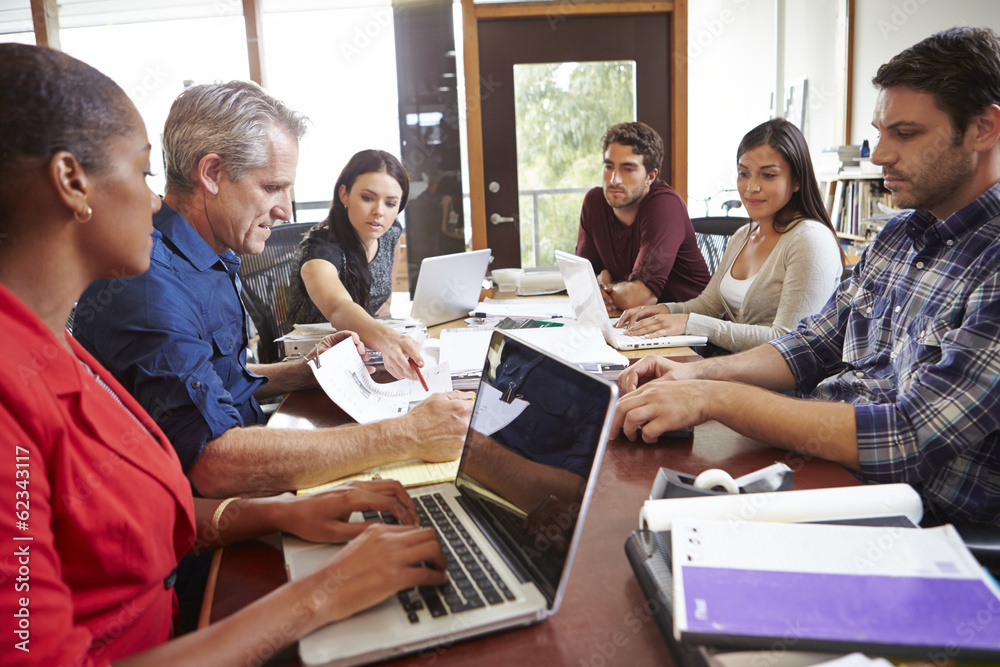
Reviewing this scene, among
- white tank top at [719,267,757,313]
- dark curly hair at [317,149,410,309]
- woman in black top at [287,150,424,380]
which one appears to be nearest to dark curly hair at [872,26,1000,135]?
white tank top at [719,267,757,313]

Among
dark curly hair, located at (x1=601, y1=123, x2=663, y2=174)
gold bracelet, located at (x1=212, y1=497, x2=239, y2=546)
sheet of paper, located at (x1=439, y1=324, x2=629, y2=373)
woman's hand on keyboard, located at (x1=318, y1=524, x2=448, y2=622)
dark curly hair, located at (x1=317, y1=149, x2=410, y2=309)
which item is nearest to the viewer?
woman's hand on keyboard, located at (x1=318, y1=524, x2=448, y2=622)

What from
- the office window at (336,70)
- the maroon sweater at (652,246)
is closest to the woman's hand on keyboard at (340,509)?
the maroon sweater at (652,246)

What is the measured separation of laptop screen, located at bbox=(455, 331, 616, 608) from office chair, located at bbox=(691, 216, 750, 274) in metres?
2.40

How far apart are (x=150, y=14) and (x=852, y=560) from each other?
543 centimetres

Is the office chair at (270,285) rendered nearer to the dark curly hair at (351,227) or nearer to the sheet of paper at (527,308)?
the dark curly hair at (351,227)

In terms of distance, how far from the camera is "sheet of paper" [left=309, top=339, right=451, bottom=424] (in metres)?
1.29

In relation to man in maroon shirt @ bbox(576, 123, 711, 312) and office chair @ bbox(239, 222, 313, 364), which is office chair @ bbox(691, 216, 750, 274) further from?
office chair @ bbox(239, 222, 313, 364)

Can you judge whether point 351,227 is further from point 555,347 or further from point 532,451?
point 532,451

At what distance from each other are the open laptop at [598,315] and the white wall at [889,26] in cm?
243

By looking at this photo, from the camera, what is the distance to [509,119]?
4.20 metres

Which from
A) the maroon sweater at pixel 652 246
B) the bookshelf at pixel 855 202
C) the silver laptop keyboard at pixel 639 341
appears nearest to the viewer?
the silver laptop keyboard at pixel 639 341

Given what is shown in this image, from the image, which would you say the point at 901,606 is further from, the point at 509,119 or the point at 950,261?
the point at 509,119

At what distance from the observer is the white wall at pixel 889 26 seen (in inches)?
123

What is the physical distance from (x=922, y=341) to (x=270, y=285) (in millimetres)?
2336
